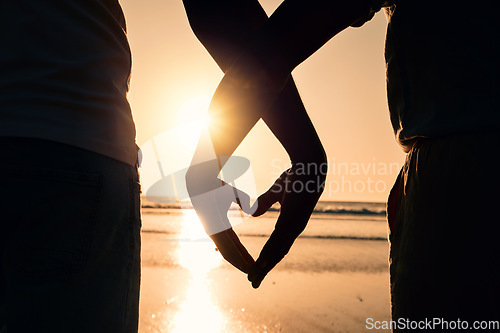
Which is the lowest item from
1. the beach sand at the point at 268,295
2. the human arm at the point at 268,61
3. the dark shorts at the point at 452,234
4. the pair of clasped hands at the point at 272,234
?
the beach sand at the point at 268,295

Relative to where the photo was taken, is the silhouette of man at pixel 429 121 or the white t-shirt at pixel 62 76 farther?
the white t-shirt at pixel 62 76

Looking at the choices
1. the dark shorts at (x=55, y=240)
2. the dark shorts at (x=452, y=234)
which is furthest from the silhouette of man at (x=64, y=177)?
the dark shorts at (x=452, y=234)

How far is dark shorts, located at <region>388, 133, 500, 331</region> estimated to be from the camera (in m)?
0.62

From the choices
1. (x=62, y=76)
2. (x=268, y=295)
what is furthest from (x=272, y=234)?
(x=268, y=295)

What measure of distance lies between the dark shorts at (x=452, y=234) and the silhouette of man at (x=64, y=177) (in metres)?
0.66

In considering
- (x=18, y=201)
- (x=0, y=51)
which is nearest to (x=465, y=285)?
(x=18, y=201)

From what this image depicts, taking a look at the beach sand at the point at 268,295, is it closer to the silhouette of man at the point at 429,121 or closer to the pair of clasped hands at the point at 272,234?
the pair of clasped hands at the point at 272,234

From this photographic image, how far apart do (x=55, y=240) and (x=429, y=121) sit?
81 cm

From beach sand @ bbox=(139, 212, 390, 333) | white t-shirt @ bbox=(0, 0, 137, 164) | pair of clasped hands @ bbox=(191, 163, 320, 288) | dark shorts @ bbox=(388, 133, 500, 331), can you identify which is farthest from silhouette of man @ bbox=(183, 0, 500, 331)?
beach sand @ bbox=(139, 212, 390, 333)

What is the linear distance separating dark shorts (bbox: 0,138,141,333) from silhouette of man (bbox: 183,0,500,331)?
12.9 inches

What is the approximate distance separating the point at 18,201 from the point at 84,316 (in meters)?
0.29

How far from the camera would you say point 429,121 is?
68 centimetres

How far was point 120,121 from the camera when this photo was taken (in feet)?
3.09

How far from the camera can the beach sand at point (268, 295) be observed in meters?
3.60
